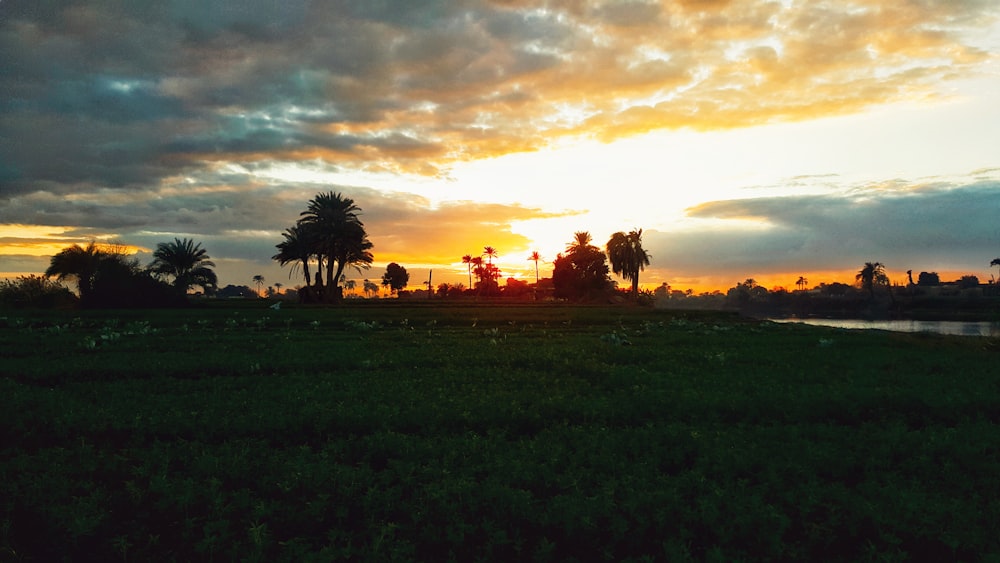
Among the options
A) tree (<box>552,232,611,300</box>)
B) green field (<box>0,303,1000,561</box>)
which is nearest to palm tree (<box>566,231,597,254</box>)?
tree (<box>552,232,611,300</box>)

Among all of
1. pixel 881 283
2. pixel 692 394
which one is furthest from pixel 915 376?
pixel 881 283

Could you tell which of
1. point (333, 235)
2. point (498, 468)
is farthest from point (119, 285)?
point (498, 468)

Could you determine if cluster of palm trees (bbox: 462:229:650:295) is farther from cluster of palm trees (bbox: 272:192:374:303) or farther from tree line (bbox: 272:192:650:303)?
cluster of palm trees (bbox: 272:192:374:303)

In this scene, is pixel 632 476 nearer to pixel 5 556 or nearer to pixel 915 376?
pixel 5 556

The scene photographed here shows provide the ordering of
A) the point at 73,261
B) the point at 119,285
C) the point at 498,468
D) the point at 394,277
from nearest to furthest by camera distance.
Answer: the point at 498,468 → the point at 119,285 → the point at 73,261 → the point at 394,277

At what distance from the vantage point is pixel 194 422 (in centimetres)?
1016

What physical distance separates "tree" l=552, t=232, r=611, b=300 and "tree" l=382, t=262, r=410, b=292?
190 ft

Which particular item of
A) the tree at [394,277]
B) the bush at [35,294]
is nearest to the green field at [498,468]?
the bush at [35,294]

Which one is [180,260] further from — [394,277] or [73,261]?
[394,277]

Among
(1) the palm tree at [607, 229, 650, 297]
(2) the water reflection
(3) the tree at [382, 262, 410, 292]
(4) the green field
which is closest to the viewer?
(4) the green field

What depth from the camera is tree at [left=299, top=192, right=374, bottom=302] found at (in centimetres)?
8138

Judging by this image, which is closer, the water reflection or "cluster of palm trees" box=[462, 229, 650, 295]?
the water reflection

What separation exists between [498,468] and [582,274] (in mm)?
98194

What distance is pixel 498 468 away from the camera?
7.59 m
